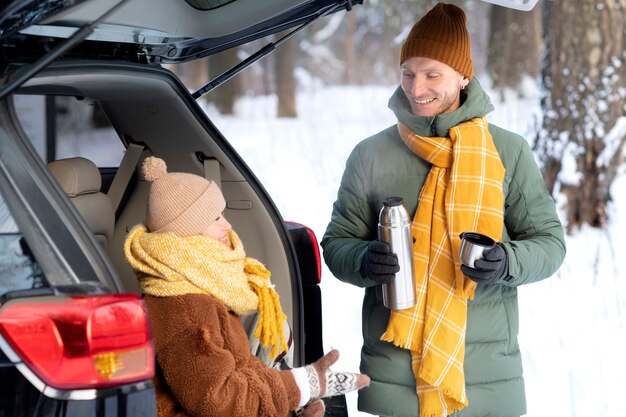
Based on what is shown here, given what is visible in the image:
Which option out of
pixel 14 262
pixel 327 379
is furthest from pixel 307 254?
pixel 14 262

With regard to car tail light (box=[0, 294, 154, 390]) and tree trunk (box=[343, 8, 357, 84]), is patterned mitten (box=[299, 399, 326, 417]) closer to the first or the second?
car tail light (box=[0, 294, 154, 390])

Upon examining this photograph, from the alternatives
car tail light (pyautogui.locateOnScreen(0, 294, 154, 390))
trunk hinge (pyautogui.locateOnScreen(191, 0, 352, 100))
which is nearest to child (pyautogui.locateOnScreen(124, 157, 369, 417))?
car tail light (pyautogui.locateOnScreen(0, 294, 154, 390))

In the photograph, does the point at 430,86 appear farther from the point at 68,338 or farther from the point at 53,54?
the point at 68,338

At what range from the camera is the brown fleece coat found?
2.42m

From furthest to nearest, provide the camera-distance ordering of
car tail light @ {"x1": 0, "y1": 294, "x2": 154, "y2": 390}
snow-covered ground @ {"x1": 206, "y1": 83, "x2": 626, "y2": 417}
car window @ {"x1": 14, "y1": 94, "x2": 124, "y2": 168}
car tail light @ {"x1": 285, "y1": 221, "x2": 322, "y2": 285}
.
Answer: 1. car window @ {"x1": 14, "y1": 94, "x2": 124, "y2": 168}
2. snow-covered ground @ {"x1": 206, "y1": 83, "x2": 626, "y2": 417}
3. car tail light @ {"x1": 285, "y1": 221, "x2": 322, "y2": 285}
4. car tail light @ {"x1": 0, "y1": 294, "x2": 154, "y2": 390}

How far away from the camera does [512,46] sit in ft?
58.1

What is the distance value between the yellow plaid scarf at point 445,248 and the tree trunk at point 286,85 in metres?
15.6

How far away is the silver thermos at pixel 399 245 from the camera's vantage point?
2.85 metres

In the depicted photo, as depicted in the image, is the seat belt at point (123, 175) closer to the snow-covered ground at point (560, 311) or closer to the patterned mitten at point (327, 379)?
the patterned mitten at point (327, 379)

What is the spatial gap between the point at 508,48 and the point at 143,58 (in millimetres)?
15323

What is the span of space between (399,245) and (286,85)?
1593cm

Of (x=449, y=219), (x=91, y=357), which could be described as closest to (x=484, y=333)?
(x=449, y=219)

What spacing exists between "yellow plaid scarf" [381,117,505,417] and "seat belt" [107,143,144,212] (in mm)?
1044

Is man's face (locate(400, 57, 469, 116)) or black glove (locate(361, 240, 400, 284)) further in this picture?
man's face (locate(400, 57, 469, 116))
